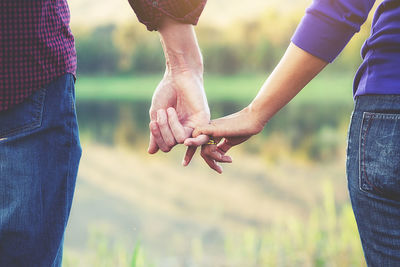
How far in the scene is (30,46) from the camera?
3.55 ft

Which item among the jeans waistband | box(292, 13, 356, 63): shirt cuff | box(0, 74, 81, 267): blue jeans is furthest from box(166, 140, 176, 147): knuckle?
the jeans waistband

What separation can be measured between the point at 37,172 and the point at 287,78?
0.61 m

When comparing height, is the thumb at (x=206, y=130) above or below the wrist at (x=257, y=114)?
below

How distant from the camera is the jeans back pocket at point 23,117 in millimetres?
1074

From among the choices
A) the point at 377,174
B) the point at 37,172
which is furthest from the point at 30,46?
the point at 377,174

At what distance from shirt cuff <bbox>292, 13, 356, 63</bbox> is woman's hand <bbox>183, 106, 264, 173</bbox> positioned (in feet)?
0.93

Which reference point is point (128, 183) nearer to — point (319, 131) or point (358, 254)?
point (319, 131)

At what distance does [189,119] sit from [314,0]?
2.64ft

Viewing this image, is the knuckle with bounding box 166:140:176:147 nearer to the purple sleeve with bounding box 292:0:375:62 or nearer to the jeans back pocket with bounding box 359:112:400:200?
the purple sleeve with bounding box 292:0:375:62

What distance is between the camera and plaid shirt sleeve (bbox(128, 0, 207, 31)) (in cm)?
152

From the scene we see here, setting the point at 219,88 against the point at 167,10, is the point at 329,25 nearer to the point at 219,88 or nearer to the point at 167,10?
the point at 167,10

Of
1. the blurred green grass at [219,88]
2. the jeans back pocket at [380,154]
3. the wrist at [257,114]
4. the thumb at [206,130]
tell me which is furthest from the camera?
the blurred green grass at [219,88]

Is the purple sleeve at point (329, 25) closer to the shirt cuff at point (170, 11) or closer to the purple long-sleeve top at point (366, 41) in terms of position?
the purple long-sleeve top at point (366, 41)

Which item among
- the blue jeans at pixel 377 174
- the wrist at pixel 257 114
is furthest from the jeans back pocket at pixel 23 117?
the blue jeans at pixel 377 174
